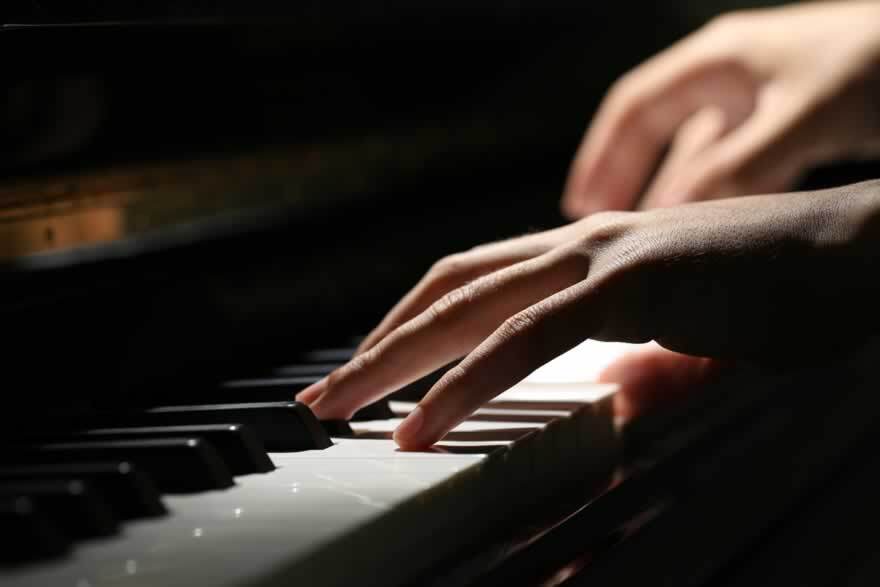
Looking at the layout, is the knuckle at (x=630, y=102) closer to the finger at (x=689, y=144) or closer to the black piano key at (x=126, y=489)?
A: the finger at (x=689, y=144)

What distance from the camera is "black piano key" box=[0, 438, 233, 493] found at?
0.72m

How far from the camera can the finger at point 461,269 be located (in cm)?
103

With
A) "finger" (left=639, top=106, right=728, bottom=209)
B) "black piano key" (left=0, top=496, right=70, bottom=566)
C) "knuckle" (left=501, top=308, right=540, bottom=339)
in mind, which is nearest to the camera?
"black piano key" (left=0, top=496, right=70, bottom=566)

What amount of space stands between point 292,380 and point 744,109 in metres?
0.99

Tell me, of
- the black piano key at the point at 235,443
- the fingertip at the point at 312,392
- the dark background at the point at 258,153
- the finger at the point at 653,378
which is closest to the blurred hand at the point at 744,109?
the dark background at the point at 258,153

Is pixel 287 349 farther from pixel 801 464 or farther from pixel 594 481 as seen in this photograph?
pixel 801 464

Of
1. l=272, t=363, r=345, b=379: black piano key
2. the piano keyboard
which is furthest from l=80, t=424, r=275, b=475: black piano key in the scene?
l=272, t=363, r=345, b=379: black piano key

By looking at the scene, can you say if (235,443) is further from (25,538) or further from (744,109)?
(744,109)

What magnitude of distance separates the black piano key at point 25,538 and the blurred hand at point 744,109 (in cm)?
113

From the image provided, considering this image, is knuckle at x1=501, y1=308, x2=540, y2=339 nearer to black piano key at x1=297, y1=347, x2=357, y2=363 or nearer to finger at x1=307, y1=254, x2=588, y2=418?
finger at x1=307, y1=254, x2=588, y2=418

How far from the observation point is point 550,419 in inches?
35.0

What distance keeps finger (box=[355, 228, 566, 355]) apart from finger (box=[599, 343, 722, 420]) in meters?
0.14

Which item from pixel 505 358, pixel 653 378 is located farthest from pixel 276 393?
pixel 653 378

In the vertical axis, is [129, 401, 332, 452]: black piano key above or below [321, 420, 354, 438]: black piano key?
above
